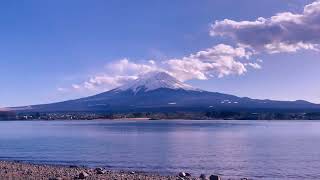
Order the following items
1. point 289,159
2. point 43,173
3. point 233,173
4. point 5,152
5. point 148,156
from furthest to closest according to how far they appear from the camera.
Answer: point 5,152 → point 148,156 → point 289,159 → point 233,173 → point 43,173

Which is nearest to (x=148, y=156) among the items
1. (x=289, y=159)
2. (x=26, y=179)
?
(x=289, y=159)

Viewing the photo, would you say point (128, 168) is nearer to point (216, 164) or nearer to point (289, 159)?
point (216, 164)

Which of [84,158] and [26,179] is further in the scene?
[84,158]

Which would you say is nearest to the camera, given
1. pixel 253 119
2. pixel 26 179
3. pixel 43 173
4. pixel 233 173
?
pixel 26 179

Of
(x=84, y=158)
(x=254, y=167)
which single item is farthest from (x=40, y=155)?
(x=254, y=167)

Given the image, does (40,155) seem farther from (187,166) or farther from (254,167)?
(254,167)

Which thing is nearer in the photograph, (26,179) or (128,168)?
(26,179)

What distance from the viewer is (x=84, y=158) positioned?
35.2 meters

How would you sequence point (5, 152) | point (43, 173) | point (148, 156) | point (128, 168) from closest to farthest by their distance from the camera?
1. point (43, 173)
2. point (128, 168)
3. point (148, 156)
4. point (5, 152)

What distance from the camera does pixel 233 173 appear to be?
1065 inches

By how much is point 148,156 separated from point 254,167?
9116 mm

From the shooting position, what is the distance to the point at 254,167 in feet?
97.0

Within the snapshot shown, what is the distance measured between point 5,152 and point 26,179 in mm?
21101

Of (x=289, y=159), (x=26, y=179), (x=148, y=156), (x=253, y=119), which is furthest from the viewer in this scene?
(x=253, y=119)
